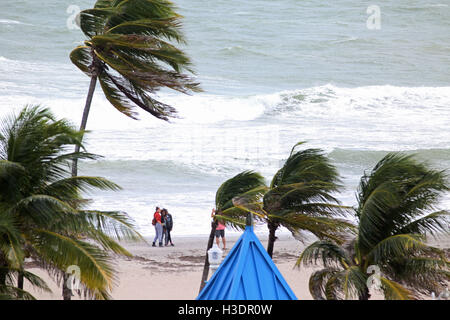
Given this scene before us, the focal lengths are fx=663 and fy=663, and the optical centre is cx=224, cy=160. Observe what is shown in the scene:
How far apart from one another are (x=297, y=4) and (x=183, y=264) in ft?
156

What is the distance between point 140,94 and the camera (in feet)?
37.2

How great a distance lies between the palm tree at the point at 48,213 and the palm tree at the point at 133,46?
2938mm

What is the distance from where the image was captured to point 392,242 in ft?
24.6

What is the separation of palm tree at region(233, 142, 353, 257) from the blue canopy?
11.0 feet

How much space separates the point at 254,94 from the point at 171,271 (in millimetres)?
25654

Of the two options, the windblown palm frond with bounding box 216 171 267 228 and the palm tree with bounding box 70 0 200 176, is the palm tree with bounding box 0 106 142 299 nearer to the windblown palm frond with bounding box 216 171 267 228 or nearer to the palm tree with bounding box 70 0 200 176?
the windblown palm frond with bounding box 216 171 267 228

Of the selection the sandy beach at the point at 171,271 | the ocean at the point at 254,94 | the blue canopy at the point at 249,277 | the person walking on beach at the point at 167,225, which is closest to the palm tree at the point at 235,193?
the sandy beach at the point at 171,271

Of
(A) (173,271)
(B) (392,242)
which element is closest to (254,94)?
(A) (173,271)

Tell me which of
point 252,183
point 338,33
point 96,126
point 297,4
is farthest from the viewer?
point 297,4

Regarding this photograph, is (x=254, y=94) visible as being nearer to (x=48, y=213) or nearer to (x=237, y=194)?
(x=237, y=194)

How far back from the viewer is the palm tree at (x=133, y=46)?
34.6ft

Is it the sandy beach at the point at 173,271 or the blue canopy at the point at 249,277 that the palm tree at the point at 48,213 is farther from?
the sandy beach at the point at 173,271
